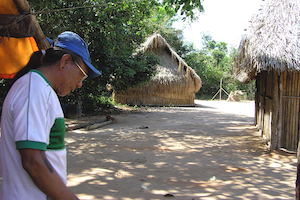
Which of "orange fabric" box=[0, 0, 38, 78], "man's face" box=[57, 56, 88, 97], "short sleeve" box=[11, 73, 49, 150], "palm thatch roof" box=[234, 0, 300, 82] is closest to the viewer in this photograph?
"short sleeve" box=[11, 73, 49, 150]

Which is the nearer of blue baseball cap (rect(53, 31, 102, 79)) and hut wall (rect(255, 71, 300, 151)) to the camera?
blue baseball cap (rect(53, 31, 102, 79))

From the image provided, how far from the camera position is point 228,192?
4.24 metres

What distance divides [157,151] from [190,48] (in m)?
24.8

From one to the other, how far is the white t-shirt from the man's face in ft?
0.38

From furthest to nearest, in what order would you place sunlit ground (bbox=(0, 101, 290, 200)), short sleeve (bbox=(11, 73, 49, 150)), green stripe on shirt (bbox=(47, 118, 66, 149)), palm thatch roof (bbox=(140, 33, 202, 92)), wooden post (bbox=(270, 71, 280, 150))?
palm thatch roof (bbox=(140, 33, 202, 92)) < wooden post (bbox=(270, 71, 280, 150)) < sunlit ground (bbox=(0, 101, 290, 200)) < green stripe on shirt (bbox=(47, 118, 66, 149)) < short sleeve (bbox=(11, 73, 49, 150))

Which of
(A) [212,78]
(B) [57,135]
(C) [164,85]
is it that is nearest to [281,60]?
(B) [57,135]

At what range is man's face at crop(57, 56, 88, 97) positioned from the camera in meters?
1.47

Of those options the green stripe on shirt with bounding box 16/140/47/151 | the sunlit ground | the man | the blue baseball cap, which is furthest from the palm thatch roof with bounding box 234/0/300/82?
the green stripe on shirt with bounding box 16/140/47/151

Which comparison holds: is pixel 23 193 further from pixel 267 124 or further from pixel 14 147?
pixel 267 124

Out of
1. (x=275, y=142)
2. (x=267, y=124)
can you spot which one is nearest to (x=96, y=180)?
(x=275, y=142)

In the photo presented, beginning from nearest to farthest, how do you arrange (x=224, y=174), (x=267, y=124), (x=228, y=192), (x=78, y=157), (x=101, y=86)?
(x=228, y=192) < (x=224, y=174) < (x=78, y=157) < (x=267, y=124) < (x=101, y=86)

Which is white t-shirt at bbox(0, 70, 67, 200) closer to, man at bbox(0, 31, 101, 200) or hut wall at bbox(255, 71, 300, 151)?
man at bbox(0, 31, 101, 200)

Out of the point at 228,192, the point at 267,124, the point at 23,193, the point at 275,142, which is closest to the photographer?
the point at 23,193

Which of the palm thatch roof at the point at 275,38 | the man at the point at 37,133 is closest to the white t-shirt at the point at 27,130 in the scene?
the man at the point at 37,133
